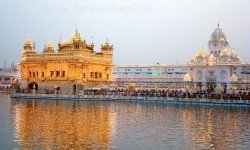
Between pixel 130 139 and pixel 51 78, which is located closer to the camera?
pixel 130 139

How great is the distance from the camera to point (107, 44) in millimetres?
65875

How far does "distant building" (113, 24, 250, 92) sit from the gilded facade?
311 inches

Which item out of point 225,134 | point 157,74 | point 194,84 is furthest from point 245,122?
point 157,74

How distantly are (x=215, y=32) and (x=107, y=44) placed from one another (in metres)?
27.9

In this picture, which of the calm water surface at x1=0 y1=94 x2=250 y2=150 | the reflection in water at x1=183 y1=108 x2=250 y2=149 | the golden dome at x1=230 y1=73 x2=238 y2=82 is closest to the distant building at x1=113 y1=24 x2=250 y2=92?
the golden dome at x1=230 y1=73 x2=238 y2=82

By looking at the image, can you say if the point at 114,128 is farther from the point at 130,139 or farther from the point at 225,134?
the point at 225,134

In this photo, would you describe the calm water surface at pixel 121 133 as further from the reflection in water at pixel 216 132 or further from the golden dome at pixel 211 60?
the golden dome at pixel 211 60

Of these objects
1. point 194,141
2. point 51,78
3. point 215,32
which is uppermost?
point 215,32

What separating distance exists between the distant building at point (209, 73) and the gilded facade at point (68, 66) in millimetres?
7907

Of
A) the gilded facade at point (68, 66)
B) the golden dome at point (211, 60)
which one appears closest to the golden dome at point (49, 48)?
the gilded facade at point (68, 66)

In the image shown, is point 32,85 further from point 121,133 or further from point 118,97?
point 121,133

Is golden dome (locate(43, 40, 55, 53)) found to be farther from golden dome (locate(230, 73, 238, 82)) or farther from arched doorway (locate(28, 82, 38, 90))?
golden dome (locate(230, 73, 238, 82))

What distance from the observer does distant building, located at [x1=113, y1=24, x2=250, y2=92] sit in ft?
242

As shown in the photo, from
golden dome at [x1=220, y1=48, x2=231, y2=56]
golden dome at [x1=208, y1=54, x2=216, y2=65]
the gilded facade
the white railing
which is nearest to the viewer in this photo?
the white railing
